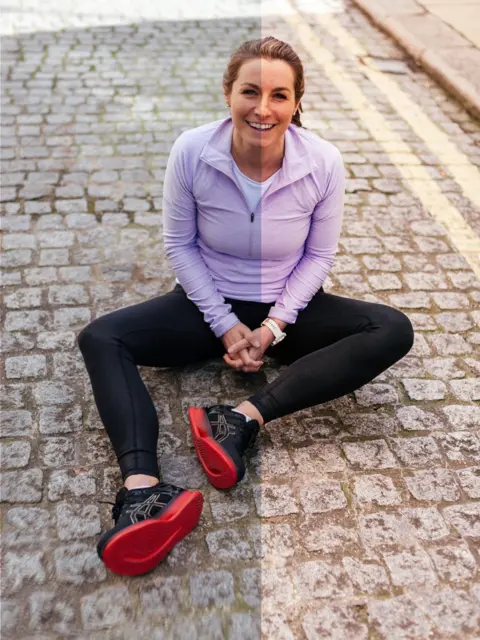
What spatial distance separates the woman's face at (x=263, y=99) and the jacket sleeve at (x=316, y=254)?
0.38 m

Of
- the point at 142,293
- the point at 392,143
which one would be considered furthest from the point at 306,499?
the point at 392,143

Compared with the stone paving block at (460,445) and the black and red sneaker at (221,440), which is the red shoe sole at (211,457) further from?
the stone paving block at (460,445)

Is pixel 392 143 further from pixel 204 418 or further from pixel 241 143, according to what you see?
pixel 204 418

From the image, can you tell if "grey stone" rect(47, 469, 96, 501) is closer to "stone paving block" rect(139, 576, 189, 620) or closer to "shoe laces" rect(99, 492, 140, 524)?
"shoe laces" rect(99, 492, 140, 524)

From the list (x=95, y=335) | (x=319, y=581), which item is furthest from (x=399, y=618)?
(x=95, y=335)

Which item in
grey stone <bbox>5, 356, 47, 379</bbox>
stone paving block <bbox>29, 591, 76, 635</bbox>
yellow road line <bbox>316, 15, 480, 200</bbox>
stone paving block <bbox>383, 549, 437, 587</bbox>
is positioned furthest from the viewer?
yellow road line <bbox>316, 15, 480, 200</bbox>

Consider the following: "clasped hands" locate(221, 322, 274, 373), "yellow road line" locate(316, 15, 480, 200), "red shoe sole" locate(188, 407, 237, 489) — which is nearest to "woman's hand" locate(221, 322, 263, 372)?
"clasped hands" locate(221, 322, 274, 373)

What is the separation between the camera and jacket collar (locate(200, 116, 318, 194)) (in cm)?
325

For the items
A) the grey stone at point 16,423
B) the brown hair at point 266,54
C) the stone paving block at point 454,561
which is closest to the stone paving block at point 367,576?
the stone paving block at point 454,561

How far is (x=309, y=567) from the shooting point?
2807 mm

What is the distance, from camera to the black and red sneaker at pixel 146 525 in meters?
2.66

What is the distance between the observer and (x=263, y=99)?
10.0 feet

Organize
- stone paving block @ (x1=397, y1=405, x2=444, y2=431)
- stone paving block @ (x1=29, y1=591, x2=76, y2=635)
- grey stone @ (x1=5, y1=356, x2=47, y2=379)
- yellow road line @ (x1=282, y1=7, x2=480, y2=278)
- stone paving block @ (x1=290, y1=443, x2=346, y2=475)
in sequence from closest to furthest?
stone paving block @ (x1=29, y1=591, x2=76, y2=635), stone paving block @ (x1=290, y1=443, x2=346, y2=475), stone paving block @ (x1=397, y1=405, x2=444, y2=431), grey stone @ (x1=5, y1=356, x2=47, y2=379), yellow road line @ (x1=282, y1=7, x2=480, y2=278)

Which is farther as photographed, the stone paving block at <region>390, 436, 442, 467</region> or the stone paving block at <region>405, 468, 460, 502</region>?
the stone paving block at <region>390, 436, 442, 467</region>
